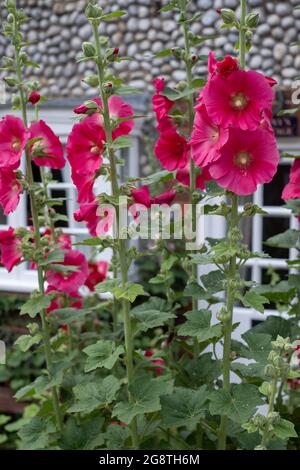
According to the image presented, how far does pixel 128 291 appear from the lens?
3.72 ft

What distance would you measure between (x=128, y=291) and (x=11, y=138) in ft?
1.55

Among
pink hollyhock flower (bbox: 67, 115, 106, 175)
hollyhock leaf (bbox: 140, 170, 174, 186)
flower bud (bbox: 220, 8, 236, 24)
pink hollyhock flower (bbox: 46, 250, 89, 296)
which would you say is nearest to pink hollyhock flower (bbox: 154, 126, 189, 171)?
hollyhock leaf (bbox: 140, 170, 174, 186)

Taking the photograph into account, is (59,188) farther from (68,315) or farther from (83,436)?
(83,436)

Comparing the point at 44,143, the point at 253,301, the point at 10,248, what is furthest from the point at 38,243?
the point at 253,301

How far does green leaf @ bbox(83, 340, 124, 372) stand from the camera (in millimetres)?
1135

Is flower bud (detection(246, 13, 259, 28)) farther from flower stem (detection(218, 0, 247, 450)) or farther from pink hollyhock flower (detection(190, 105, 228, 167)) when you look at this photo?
pink hollyhock flower (detection(190, 105, 228, 167))

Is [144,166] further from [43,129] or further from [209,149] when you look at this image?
[209,149]

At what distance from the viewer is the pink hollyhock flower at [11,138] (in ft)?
4.17

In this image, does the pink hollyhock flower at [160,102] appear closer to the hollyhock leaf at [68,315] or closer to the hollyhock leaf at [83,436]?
the hollyhock leaf at [68,315]

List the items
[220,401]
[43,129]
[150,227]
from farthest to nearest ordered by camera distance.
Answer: [43,129]
[150,227]
[220,401]

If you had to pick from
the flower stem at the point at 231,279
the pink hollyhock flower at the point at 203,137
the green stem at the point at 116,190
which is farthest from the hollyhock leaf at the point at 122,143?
the flower stem at the point at 231,279

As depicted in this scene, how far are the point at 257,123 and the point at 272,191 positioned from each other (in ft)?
8.19

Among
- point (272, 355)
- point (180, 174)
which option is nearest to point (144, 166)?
point (180, 174)

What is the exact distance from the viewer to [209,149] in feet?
3.53
